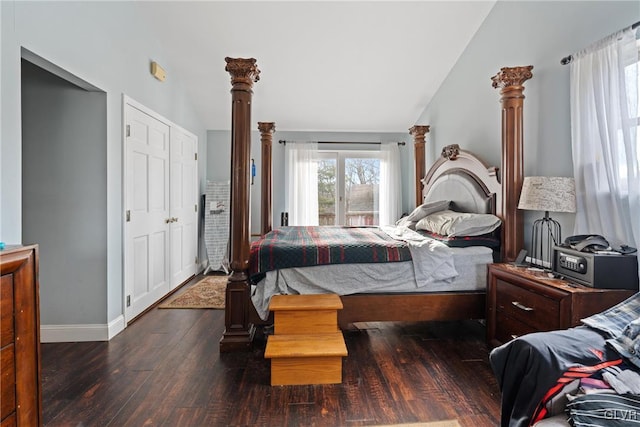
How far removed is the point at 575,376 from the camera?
104 cm

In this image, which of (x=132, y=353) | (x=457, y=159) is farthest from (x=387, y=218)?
(x=132, y=353)

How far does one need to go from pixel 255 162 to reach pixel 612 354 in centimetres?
480

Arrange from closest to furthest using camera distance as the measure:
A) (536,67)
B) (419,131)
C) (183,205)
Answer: (536,67), (183,205), (419,131)

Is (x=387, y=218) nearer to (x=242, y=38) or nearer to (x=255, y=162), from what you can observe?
(x=255, y=162)

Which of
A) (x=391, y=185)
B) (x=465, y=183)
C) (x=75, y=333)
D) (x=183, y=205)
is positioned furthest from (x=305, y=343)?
(x=391, y=185)

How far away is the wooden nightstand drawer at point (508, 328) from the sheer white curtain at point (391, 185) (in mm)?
3061

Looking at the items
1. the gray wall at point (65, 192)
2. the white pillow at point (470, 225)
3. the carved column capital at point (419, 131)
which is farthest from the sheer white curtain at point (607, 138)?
the gray wall at point (65, 192)

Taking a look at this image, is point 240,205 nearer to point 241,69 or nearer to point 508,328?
point 241,69

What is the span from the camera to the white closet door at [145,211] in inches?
113

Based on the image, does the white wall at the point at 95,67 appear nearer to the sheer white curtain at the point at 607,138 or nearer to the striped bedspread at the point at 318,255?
the striped bedspread at the point at 318,255

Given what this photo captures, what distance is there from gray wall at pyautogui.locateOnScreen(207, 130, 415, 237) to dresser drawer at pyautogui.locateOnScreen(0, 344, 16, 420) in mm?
4023

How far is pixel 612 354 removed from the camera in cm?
112

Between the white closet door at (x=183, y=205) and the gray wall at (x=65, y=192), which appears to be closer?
the gray wall at (x=65, y=192)

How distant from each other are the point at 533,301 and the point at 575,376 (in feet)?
3.33
